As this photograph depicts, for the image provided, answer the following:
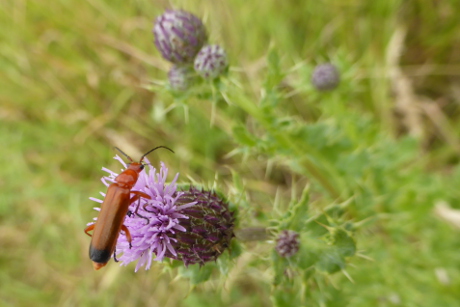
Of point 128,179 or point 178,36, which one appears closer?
point 128,179

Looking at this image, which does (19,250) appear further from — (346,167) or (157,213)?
(346,167)

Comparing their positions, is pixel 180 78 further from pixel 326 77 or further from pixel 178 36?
pixel 326 77

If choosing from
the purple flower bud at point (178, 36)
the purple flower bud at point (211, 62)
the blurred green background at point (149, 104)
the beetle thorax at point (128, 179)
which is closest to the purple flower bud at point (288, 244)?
the beetle thorax at point (128, 179)

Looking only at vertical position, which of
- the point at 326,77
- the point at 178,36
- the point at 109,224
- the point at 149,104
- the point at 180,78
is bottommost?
the point at 109,224

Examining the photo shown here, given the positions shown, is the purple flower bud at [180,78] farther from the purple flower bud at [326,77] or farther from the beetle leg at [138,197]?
the purple flower bud at [326,77]

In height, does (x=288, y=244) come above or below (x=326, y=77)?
below

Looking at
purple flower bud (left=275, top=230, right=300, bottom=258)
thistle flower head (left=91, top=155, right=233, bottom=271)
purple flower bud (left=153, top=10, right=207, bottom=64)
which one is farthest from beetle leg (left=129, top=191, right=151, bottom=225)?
purple flower bud (left=153, top=10, right=207, bottom=64)

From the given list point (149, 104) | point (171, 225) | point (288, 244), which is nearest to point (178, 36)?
point (171, 225)

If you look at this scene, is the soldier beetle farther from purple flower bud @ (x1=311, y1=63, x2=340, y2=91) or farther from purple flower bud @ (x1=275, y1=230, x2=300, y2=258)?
purple flower bud @ (x1=311, y1=63, x2=340, y2=91)
